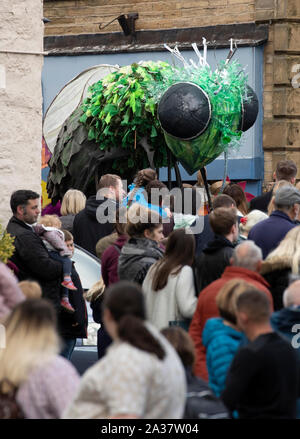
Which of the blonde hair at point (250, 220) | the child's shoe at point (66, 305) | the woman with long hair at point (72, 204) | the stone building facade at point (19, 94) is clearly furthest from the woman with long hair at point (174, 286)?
the woman with long hair at point (72, 204)

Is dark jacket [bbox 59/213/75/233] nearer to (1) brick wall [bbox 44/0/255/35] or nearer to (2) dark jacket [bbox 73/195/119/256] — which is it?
(2) dark jacket [bbox 73/195/119/256]

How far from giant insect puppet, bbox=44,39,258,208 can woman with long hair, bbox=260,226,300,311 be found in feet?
10.4

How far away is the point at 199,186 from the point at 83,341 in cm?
246

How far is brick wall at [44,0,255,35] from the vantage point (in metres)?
15.7

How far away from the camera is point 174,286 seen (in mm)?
6578

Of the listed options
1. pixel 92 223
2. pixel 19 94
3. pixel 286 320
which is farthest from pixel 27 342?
pixel 92 223

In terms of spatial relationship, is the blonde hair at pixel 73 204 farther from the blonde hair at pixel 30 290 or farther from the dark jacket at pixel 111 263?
the blonde hair at pixel 30 290

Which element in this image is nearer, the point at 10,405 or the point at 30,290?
the point at 10,405

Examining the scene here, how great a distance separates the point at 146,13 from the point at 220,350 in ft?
37.8

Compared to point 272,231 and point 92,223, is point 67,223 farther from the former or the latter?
point 272,231

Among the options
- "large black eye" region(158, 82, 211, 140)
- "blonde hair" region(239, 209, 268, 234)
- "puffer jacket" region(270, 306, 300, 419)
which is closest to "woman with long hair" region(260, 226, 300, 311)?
"puffer jacket" region(270, 306, 300, 419)

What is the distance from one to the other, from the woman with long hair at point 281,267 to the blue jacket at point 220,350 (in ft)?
3.51
